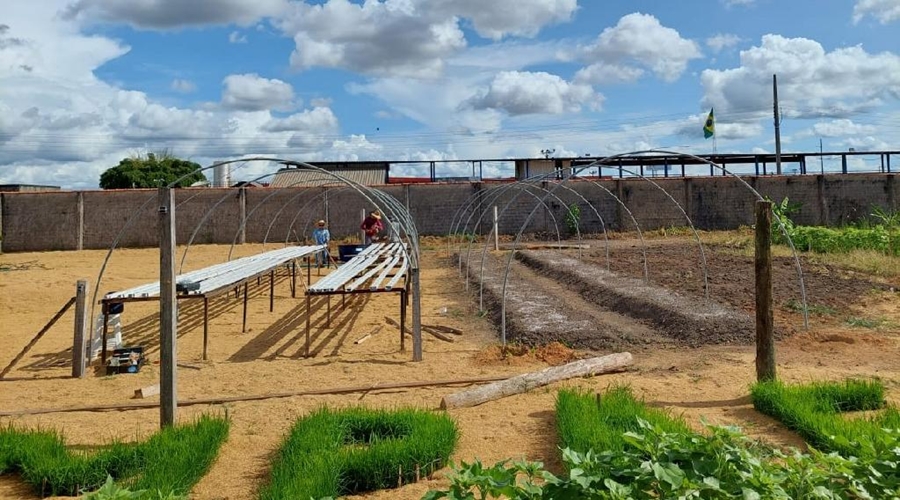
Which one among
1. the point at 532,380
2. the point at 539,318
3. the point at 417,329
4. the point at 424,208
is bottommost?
the point at 532,380

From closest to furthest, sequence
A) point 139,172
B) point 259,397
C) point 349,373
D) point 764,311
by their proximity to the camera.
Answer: point 764,311
point 259,397
point 349,373
point 139,172

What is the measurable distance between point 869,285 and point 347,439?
32.9 ft

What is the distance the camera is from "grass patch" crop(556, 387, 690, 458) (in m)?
3.91

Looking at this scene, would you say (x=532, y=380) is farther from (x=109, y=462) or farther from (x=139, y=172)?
(x=139, y=172)

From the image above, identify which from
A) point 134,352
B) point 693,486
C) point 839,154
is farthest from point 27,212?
point 839,154

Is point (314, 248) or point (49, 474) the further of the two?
point (314, 248)

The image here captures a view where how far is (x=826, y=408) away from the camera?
15.0ft

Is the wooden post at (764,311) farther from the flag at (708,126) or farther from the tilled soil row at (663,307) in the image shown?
the flag at (708,126)

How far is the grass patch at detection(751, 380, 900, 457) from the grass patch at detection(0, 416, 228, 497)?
12.3ft

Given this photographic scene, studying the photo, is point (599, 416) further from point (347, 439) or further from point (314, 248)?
point (314, 248)

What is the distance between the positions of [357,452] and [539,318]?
555 cm

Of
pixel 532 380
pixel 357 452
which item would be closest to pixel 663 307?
pixel 532 380

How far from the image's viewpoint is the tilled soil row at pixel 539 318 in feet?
25.7

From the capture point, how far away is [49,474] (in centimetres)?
384
